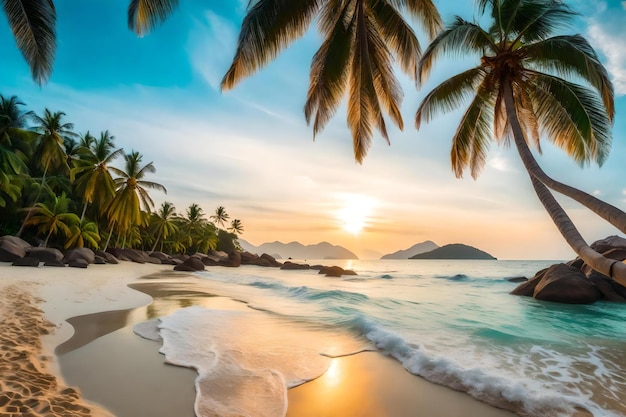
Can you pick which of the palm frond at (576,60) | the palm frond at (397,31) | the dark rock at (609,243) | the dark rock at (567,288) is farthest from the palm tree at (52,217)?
the dark rock at (609,243)

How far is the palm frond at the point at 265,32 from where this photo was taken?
7.71 meters

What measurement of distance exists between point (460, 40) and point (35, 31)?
1064 centimetres

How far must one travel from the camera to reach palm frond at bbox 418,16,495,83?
757 centimetres

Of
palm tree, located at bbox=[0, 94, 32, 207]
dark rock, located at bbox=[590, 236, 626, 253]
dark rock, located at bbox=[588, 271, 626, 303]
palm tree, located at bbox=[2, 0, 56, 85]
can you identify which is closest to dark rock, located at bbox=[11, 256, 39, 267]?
palm tree, located at bbox=[0, 94, 32, 207]

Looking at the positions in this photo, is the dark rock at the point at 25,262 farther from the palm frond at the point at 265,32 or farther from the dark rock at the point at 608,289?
the dark rock at the point at 608,289

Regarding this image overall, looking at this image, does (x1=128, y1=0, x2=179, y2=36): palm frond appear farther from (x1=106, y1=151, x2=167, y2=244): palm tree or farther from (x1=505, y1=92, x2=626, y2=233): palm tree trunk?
(x1=106, y1=151, x2=167, y2=244): palm tree

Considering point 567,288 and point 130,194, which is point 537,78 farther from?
point 130,194

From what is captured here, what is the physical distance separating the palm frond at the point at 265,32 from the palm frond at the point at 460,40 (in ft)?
11.4

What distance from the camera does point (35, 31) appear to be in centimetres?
750

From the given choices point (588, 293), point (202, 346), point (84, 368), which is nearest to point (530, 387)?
point (202, 346)

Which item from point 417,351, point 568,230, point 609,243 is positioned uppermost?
point 609,243

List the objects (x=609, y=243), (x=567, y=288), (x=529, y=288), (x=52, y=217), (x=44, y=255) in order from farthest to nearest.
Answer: (x=52, y=217), (x=44, y=255), (x=609, y=243), (x=529, y=288), (x=567, y=288)

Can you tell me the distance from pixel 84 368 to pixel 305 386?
251 centimetres

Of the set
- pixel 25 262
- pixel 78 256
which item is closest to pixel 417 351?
pixel 25 262
